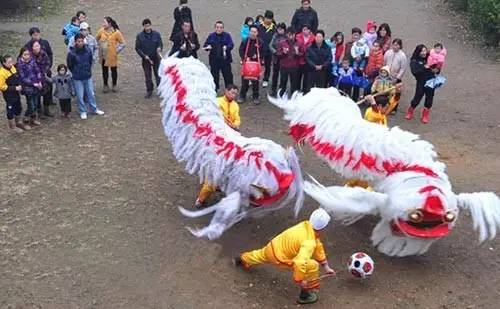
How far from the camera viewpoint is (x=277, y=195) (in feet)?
25.0

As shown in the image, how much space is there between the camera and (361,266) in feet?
23.6

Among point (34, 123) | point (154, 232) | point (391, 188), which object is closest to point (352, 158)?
point (391, 188)

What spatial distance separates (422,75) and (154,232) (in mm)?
5781

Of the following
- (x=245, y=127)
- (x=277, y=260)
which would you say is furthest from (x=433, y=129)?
(x=277, y=260)

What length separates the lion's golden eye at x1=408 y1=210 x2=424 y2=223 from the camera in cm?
709

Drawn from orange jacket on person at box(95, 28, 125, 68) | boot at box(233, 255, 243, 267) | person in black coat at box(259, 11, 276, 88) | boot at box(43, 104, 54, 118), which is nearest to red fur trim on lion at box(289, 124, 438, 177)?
boot at box(233, 255, 243, 267)

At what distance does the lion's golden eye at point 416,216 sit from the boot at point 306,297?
4.37ft

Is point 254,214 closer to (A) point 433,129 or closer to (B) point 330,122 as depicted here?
(B) point 330,122

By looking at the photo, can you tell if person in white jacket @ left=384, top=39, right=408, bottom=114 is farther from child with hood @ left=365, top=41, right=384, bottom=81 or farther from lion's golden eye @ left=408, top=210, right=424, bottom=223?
lion's golden eye @ left=408, top=210, right=424, bottom=223

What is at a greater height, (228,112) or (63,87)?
(228,112)

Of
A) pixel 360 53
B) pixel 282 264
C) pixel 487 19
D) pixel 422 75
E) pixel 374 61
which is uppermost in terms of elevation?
pixel 487 19

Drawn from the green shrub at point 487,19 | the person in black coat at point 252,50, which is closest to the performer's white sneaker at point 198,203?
the person in black coat at point 252,50

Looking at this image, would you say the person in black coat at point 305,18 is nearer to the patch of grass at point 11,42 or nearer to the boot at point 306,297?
the patch of grass at point 11,42

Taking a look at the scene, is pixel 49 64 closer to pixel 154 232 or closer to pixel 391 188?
pixel 154 232
